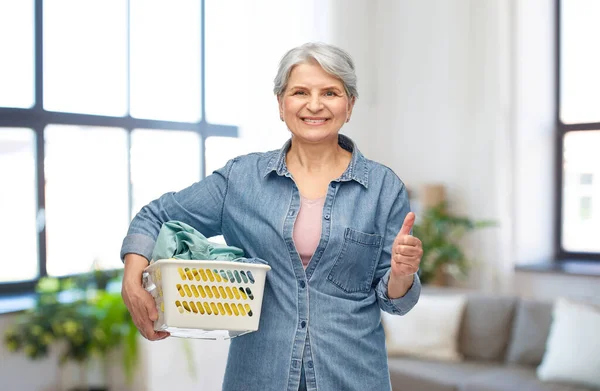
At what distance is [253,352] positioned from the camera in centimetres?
146

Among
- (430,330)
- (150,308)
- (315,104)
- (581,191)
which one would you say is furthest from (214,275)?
(581,191)

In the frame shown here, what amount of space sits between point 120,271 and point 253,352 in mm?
2093

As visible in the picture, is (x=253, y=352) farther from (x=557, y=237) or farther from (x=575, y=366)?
(x=557, y=237)

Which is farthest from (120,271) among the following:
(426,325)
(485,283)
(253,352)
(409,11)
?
(409,11)

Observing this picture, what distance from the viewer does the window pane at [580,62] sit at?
4496 millimetres

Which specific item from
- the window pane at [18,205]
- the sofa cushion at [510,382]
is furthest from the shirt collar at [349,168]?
the window pane at [18,205]

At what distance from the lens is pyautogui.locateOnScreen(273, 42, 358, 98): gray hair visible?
1.44 metres

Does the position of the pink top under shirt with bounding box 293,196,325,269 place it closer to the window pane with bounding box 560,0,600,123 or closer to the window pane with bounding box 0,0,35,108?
the window pane with bounding box 0,0,35,108

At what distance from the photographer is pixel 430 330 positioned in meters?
3.75

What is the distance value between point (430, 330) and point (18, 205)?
2228 mm

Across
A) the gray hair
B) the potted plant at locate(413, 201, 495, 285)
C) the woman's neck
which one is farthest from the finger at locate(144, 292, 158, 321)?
the potted plant at locate(413, 201, 495, 285)

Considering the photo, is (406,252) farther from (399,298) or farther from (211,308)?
(211,308)

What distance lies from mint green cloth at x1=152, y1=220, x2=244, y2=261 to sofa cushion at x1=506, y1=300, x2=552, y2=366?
258 centimetres

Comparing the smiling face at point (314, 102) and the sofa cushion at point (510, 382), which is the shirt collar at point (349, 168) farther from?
the sofa cushion at point (510, 382)
